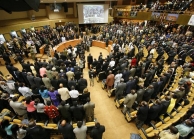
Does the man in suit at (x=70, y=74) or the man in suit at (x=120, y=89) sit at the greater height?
the man in suit at (x=70, y=74)

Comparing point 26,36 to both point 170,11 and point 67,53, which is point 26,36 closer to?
point 67,53

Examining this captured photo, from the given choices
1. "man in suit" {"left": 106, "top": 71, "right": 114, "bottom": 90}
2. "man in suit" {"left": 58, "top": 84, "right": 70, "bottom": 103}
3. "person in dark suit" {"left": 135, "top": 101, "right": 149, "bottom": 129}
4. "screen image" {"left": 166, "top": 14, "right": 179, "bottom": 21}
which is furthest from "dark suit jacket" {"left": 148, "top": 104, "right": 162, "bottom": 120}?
"screen image" {"left": 166, "top": 14, "right": 179, "bottom": 21}

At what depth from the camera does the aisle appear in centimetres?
454

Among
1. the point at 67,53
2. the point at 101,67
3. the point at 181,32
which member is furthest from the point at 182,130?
the point at 181,32

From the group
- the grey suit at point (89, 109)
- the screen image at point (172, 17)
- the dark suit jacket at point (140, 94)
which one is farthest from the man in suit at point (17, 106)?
the screen image at point (172, 17)

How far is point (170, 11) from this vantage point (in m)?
14.2

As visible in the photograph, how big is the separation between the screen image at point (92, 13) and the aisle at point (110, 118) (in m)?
15.2

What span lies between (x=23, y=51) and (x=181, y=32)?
15533mm

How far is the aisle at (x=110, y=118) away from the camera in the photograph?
179 inches

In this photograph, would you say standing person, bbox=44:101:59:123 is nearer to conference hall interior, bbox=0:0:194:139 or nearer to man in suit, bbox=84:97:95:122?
conference hall interior, bbox=0:0:194:139

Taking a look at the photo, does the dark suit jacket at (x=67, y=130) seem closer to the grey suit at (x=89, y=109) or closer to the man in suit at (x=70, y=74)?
the grey suit at (x=89, y=109)

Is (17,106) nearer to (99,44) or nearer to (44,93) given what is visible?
(44,93)

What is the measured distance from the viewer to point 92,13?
1914 centimetres

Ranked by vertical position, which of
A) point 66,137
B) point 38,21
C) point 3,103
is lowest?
point 66,137
